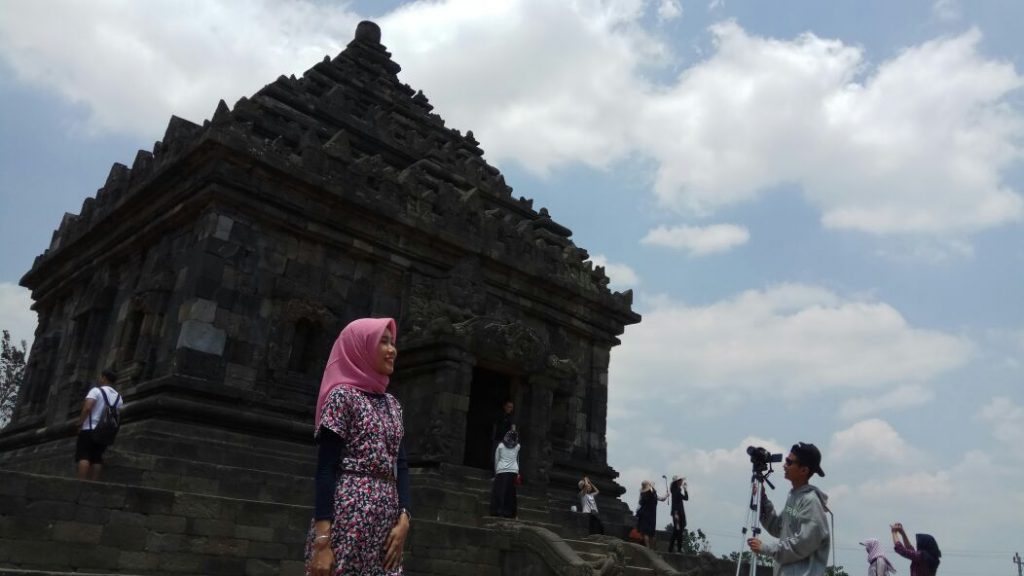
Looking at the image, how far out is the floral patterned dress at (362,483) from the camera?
3830 mm

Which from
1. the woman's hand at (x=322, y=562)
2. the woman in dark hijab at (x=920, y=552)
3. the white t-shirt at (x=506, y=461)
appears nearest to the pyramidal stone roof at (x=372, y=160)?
the white t-shirt at (x=506, y=461)

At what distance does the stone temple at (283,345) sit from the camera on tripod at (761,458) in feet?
16.1

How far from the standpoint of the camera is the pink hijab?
13.8 feet

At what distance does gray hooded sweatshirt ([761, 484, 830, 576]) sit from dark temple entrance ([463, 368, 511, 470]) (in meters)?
11.3

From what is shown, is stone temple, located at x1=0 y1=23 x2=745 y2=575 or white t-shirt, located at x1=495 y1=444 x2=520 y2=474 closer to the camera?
stone temple, located at x1=0 y1=23 x2=745 y2=575

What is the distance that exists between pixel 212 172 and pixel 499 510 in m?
8.00

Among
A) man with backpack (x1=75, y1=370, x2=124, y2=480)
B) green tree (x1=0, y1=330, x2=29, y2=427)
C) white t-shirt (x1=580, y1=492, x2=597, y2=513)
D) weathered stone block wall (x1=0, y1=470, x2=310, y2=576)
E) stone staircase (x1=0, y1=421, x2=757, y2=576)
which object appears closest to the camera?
weathered stone block wall (x1=0, y1=470, x2=310, y2=576)

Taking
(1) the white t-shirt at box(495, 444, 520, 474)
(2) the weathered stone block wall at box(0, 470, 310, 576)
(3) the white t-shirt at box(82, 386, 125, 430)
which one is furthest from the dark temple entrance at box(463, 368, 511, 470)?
(3) the white t-shirt at box(82, 386, 125, 430)

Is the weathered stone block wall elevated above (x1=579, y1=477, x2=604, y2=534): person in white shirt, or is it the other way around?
(x1=579, y1=477, x2=604, y2=534): person in white shirt

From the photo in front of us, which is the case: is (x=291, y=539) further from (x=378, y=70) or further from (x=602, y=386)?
(x=378, y=70)

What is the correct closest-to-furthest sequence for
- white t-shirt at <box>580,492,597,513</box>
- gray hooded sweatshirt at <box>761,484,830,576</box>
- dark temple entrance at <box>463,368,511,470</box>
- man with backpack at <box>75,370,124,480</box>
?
gray hooded sweatshirt at <box>761,484,830,576</box>, man with backpack at <box>75,370,124,480</box>, white t-shirt at <box>580,492,597,513</box>, dark temple entrance at <box>463,368,511,470</box>

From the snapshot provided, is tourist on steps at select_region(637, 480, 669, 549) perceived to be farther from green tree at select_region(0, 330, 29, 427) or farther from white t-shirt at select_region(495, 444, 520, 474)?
green tree at select_region(0, 330, 29, 427)

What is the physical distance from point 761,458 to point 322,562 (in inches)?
155

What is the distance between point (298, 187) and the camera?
50.1ft
